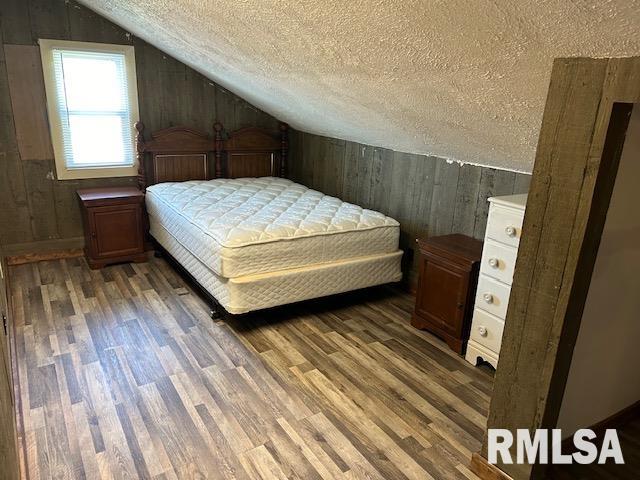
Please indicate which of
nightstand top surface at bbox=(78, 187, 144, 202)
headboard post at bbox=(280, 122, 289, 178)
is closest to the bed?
nightstand top surface at bbox=(78, 187, 144, 202)

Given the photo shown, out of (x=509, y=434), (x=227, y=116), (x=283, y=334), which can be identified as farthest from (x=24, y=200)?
(x=509, y=434)

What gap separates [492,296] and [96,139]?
3.61m

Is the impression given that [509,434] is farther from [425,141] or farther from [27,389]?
[27,389]

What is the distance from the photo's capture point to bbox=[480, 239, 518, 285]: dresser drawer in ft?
7.86

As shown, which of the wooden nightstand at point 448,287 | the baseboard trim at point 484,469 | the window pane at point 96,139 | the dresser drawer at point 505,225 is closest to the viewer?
the baseboard trim at point 484,469

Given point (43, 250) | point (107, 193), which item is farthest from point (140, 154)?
point (43, 250)

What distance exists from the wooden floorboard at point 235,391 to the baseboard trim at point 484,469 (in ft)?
0.14

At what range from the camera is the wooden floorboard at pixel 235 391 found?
1899mm

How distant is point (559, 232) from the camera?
4.94 feet

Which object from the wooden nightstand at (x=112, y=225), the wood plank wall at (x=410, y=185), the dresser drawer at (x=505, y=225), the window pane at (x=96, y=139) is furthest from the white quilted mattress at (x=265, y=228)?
the dresser drawer at (x=505, y=225)

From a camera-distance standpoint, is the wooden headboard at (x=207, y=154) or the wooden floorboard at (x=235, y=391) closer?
the wooden floorboard at (x=235, y=391)

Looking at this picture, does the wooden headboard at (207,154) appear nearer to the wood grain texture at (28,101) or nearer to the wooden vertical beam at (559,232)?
the wood grain texture at (28,101)

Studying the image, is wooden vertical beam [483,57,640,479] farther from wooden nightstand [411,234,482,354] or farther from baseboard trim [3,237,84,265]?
baseboard trim [3,237,84,265]

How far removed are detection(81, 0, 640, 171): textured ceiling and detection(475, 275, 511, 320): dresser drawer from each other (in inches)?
27.2
